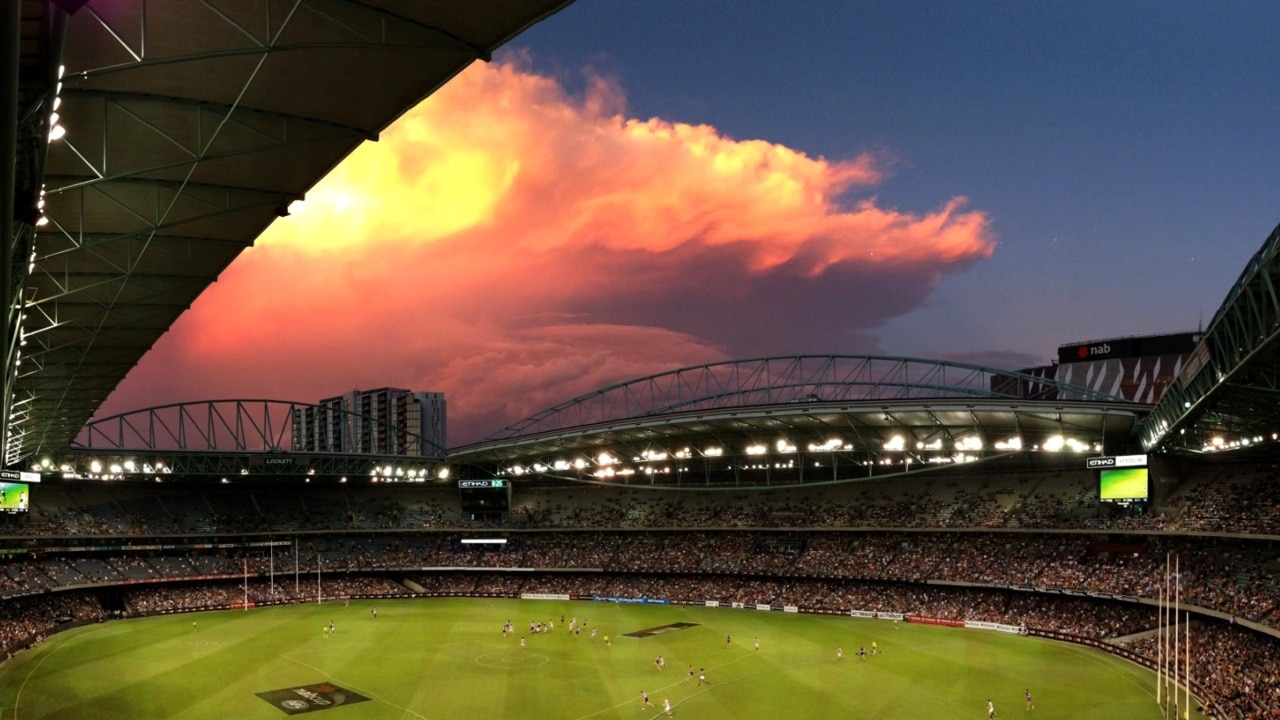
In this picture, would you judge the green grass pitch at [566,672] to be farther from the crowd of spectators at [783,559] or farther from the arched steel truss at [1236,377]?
the arched steel truss at [1236,377]

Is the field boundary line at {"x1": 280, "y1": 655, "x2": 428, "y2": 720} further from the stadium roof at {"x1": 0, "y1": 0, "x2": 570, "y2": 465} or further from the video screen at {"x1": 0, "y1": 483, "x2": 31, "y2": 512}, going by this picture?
the video screen at {"x1": 0, "y1": 483, "x2": 31, "y2": 512}

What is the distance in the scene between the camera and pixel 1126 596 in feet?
183

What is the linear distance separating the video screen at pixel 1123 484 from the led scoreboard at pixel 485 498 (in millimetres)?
63596

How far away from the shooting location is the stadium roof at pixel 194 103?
10.3 meters

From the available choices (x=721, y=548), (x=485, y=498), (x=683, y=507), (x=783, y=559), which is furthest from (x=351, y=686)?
(x=485, y=498)

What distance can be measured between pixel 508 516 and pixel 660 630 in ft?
130

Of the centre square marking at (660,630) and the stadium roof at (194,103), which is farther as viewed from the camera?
the centre square marking at (660,630)

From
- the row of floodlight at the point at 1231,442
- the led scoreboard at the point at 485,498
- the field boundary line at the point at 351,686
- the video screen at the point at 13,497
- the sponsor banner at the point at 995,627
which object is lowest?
the sponsor banner at the point at 995,627

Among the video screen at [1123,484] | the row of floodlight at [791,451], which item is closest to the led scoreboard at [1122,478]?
the video screen at [1123,484]

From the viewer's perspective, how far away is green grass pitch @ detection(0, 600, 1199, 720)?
4275 centimetres

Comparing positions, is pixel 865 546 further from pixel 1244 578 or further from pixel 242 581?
pixel 242 581

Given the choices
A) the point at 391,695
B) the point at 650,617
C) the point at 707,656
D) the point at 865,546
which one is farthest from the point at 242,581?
the point at 865,546

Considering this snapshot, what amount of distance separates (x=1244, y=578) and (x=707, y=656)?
31.9 m

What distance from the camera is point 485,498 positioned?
102m
